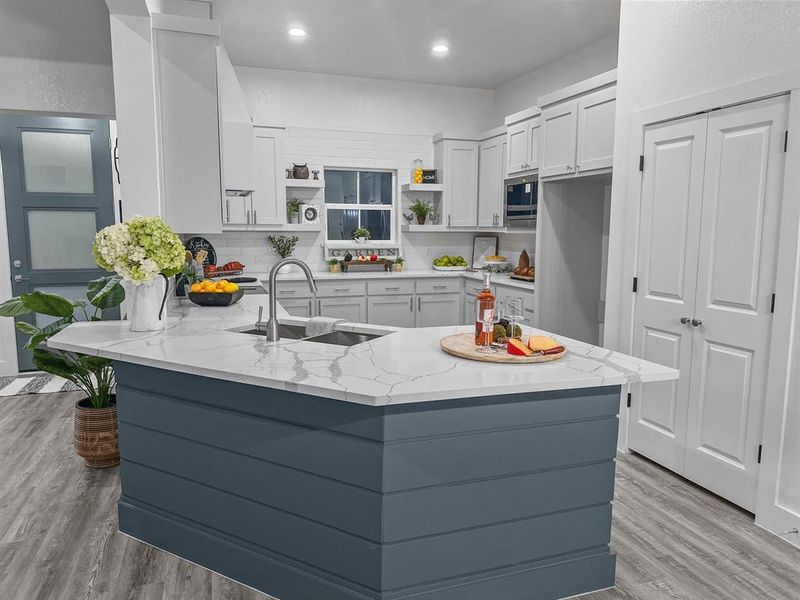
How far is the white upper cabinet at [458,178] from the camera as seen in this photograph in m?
6.44

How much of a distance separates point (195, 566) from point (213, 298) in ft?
5.52

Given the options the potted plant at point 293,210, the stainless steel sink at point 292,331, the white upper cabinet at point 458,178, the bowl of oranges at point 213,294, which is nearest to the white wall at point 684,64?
the stainless steel sink at point 292,331

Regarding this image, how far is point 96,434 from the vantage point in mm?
3342

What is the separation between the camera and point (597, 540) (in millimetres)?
2240

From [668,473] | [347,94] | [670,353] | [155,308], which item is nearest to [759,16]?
[670,353]

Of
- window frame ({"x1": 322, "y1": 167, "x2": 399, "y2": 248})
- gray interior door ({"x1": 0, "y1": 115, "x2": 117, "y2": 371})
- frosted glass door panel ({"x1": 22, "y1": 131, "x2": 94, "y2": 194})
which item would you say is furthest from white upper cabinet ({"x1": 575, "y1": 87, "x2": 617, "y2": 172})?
frosted glass door panel ({"x1": 22, "y1": 131, "x2": 94, "y2": 194})

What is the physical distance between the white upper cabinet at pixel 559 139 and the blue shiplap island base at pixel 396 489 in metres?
2.79

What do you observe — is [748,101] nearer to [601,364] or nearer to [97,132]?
[601,364]

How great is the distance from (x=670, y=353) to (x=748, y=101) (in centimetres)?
142

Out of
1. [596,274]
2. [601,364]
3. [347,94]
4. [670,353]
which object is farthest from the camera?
[347,94]

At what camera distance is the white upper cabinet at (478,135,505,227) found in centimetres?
604

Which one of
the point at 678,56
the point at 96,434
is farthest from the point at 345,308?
the point at 678,56

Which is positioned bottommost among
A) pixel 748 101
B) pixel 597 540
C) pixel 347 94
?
pixel 597 540

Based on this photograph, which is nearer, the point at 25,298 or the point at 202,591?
the point at 202,591
